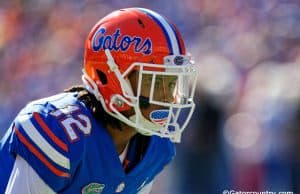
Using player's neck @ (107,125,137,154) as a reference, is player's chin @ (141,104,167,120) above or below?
above

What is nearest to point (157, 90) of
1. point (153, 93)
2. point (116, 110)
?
point (153, 93)

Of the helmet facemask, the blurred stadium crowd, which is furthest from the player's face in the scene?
the blurred stadium crowd

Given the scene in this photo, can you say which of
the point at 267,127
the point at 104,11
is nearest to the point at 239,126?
the point at 267,127

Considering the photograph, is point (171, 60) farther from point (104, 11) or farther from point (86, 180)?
point (104, 11)

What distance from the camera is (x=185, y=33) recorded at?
519 centimetres

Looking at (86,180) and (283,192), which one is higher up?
(86,180)

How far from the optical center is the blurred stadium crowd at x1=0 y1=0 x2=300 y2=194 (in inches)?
158

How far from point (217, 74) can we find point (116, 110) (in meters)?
2.75

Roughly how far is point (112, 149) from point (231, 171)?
2.19 metres

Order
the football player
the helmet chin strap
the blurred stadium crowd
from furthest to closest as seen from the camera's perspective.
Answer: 1. the blurred stadium crowd
2. the helmet chin strap
3. the football player

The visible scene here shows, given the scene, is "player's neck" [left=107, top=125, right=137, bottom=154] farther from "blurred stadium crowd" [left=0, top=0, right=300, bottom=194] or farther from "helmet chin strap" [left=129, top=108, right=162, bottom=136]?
"blurred stadium crowd" [left=0, top=0, right=300, bottom=194]

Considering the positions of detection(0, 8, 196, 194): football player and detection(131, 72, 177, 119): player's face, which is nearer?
detection(0, 8, 196, 194): football player

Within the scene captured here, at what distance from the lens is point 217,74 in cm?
462

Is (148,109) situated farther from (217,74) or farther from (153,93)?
(217,74)
